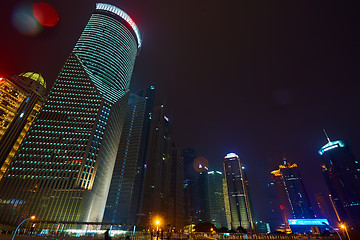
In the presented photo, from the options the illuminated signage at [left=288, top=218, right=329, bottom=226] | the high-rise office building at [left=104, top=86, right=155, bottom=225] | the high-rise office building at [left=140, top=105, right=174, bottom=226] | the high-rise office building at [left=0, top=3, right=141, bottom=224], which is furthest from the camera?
the high-rise office building at [left=140, top=105, right=174, bottom=226]

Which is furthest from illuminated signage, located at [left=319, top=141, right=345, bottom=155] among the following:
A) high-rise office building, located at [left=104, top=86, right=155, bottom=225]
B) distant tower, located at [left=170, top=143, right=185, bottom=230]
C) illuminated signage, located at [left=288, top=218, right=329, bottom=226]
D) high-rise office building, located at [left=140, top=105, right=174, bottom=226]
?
high-rise office building, located at [left=104, top=86, right=155, bottom=225]

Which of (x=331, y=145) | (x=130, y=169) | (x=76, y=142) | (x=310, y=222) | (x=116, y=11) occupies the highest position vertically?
(x=116, y=11)

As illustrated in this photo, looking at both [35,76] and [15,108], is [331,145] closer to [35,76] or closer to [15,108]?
[15,108]

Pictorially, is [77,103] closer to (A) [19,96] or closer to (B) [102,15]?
(A) [19,96]

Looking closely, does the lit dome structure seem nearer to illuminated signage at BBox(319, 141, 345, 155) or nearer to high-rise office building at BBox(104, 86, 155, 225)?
high-rise office building at BBox(104, 86, 155, 225)

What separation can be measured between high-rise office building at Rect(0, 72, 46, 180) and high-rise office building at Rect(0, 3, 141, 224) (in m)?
18.7

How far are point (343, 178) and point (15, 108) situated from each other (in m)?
253

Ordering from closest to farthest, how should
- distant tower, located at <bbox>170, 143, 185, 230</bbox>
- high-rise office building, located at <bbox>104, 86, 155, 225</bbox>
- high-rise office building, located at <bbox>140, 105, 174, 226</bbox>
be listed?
high-rise office building, located at <bbox>104, 86, 155, 225</bbox> → high-rise office building, located at <bbox>140, 105, 174, 226</bbox> → distant tower, located at <bbox>170, 143, 185, 230</bbox>

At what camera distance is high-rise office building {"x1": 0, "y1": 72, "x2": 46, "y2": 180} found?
102750 mm

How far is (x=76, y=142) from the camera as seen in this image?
320 ft

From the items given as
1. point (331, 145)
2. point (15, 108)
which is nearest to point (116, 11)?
point (15, 108)

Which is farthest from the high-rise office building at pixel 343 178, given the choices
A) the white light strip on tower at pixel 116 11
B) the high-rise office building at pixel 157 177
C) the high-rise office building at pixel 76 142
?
the white light strip on tower at pixel 116 11

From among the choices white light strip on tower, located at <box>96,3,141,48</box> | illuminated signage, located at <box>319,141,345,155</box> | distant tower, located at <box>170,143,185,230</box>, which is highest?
white light strip on tower, located at <box>96,3,141,48</box>

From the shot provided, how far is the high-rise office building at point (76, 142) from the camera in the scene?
3233 inches
